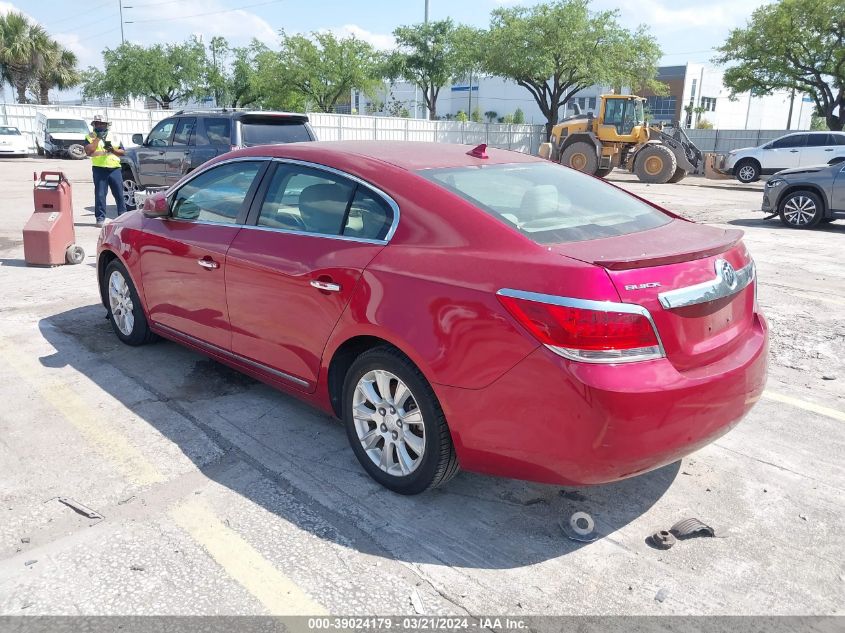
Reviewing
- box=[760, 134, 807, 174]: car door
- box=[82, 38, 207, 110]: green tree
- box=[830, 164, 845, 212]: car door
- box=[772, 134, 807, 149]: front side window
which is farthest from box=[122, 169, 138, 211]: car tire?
box=[82, 38, 207, 110]: green tree

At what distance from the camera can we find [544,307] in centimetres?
264

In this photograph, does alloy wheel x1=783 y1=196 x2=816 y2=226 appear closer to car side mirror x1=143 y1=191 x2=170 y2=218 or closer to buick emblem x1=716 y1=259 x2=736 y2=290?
buick emblem x1=716 y1=259 x2=736 y2=290

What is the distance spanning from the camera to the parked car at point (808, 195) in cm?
1208

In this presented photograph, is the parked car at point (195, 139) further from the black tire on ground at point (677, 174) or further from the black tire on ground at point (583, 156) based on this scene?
the black tire on ground at point (677, 174)

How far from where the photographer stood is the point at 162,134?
13.0 m

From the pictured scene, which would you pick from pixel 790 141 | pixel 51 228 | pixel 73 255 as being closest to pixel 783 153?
pixel 790 141

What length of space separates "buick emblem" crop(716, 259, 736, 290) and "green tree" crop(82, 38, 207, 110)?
55.4 m

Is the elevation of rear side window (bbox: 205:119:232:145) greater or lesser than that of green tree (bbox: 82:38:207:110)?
lesser

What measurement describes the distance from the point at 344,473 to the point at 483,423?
1.03 meters

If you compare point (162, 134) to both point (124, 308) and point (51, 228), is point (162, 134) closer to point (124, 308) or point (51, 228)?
point (51, 228)

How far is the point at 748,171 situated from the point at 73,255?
23.4 metres

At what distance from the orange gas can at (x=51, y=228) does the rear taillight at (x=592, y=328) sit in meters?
7.58

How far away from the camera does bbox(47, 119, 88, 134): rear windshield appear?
3036 centimetres

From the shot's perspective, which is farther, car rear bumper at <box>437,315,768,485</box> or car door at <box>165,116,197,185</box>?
car door at <box>165,116,197,185</box>
